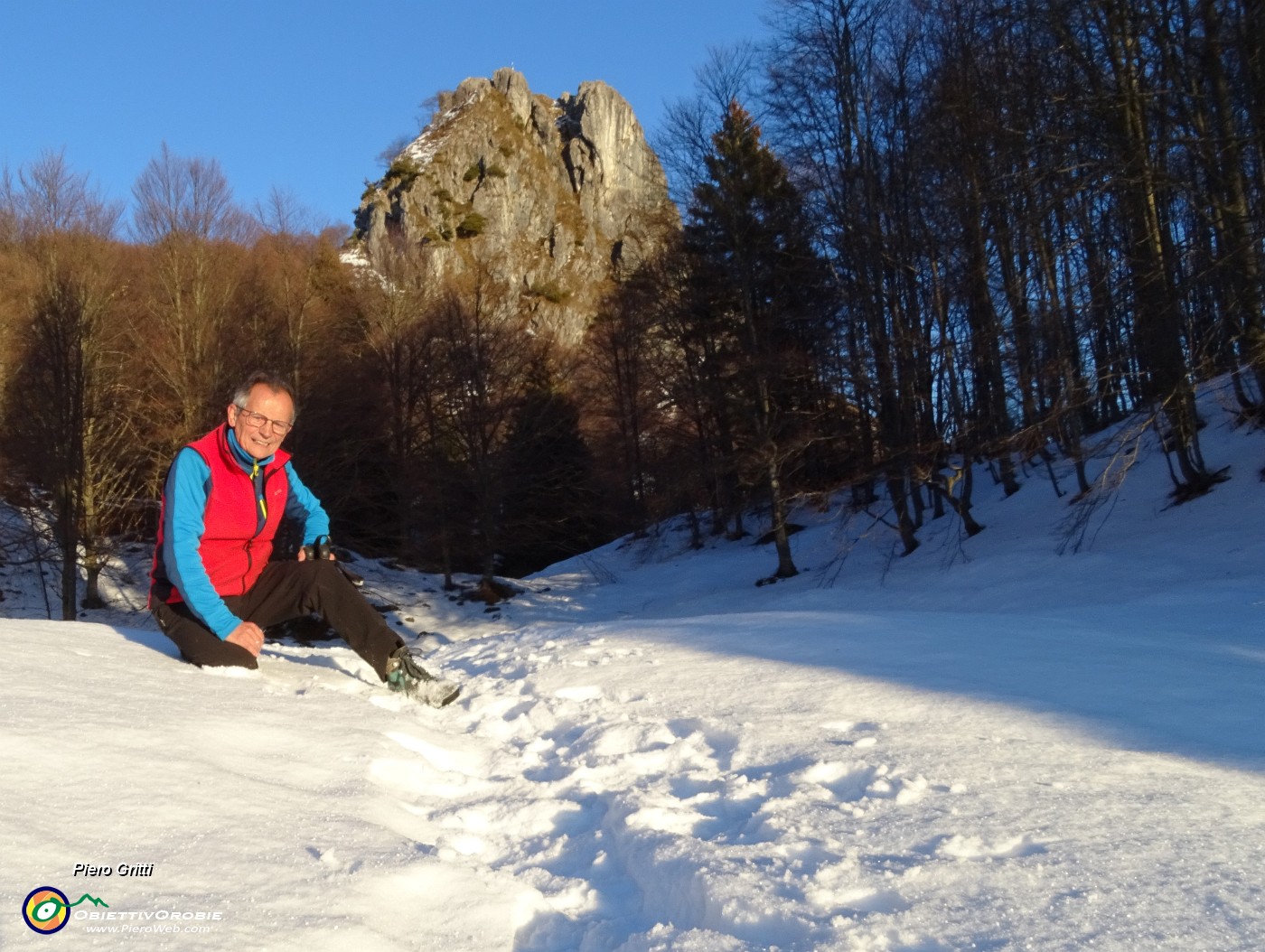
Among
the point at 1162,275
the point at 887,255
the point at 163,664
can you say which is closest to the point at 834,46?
the point at 887,255

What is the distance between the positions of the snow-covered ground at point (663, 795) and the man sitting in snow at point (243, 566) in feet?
0.69

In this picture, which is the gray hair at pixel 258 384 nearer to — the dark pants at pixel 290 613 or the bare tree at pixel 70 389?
the dark pants at pixel 290 613

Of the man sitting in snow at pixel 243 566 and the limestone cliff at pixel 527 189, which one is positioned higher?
the limestone cliff at pixel 527 189

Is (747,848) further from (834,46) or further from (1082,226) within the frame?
(834,46)

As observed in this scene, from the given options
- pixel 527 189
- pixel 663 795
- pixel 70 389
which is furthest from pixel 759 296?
pixel 527 189

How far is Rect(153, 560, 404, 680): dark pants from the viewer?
14.3 feet

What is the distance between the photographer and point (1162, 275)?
8.82 meters

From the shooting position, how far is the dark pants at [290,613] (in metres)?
4.36

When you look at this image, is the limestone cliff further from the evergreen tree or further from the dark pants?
the dark pants

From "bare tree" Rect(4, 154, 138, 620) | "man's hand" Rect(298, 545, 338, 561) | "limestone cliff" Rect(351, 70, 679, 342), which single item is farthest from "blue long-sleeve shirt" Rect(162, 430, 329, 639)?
"limestone cliff" Rect(351, 70, 679, 342)

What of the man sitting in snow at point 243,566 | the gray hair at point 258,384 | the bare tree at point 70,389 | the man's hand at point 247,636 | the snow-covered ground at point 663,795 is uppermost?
the bare tree at point 70,389

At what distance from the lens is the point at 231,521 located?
14.3 feet

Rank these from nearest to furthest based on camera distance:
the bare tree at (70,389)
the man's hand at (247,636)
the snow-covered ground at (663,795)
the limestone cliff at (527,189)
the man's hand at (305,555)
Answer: the snow-covered ground at (663,795) → the man's hand at (247,636) → the man's hand at (305,555) → the bare tree at (70,389) → the limestone cliff at (527,189)

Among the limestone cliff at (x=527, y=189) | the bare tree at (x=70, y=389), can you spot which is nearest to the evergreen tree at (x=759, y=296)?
the bare tree at (x=70, y=389)
